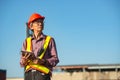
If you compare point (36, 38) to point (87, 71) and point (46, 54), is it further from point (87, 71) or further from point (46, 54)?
point (87, 71)

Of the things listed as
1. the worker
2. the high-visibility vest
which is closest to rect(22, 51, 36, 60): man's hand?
the worker

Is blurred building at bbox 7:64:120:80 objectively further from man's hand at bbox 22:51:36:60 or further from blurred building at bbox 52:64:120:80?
man's hand at bbox 22:51:36:60

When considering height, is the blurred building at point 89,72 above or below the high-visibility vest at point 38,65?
below

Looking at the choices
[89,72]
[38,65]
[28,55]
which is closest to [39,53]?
[38,65]

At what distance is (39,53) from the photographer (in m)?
5.16

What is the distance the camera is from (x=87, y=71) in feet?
224

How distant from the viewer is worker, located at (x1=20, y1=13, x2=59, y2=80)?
16.6 feet

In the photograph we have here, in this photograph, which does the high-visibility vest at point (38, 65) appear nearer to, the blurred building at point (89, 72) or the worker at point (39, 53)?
the worker at point (39, 53)

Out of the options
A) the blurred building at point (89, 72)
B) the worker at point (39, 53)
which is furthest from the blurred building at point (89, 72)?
the worker at point (39, 53)

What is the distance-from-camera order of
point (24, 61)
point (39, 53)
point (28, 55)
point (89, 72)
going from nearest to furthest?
point (28, 55), point (24, 61), point (39, 53), point (89, 72)

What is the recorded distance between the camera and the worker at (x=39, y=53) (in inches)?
199

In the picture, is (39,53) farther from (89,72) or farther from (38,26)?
(89,72)

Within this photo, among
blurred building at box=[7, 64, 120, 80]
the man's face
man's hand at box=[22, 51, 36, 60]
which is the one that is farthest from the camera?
blurred building at box=[7, 64, 120, 80]

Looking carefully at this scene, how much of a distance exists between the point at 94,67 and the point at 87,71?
1508 mm
